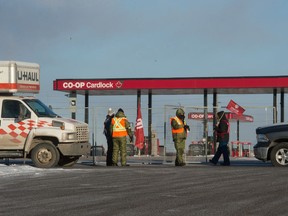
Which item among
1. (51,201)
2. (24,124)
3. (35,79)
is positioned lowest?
(51,201)

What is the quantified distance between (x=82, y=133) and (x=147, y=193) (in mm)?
7618

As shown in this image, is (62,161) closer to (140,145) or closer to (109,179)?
(109,179)

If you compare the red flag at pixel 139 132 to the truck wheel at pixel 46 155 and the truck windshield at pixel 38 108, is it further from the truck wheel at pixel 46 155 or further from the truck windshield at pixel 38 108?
the truck wheel at pixel 46 155

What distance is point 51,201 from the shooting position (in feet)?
33.9

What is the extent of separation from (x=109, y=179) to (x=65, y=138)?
167 inches

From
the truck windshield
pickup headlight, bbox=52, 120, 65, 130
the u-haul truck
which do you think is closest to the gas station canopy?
the truck windshield

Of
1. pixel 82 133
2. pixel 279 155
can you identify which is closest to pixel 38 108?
pixel 82 133

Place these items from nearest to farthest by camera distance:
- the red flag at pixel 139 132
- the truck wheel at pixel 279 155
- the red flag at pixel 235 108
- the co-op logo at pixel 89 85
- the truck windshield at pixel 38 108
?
the truck windshield at pixel 38 108 → the truck wheel at pixel 279 155 → the red flag at pixel 235 108 → the red flag at pixel 139 132 → the co-op logo at pixel 89 85

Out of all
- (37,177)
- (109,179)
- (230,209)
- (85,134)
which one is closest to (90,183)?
(109,179)

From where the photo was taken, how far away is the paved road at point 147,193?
935cm

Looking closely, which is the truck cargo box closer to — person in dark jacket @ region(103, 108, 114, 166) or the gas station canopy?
person in dark jacket @ region(103, 108, 114, 166)

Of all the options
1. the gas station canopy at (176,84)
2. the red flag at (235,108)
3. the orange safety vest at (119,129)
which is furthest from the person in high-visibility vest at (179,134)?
the gas station canopy at (176,84)

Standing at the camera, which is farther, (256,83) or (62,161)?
(256,83)

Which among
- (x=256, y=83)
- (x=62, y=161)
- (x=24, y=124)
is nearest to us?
(x=24, y=124)
